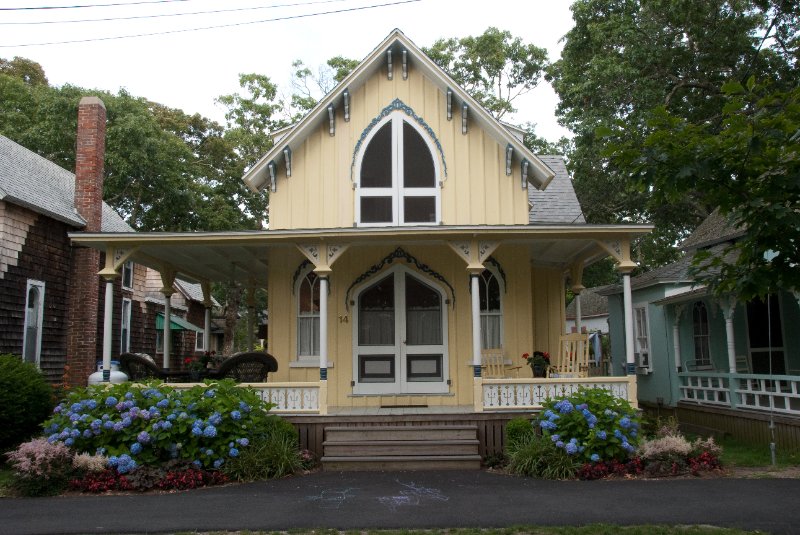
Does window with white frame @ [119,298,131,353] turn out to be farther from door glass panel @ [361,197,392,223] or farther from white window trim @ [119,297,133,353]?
door glass panel @ [361,197,392,223]

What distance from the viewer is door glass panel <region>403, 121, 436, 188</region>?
13070 millimetres

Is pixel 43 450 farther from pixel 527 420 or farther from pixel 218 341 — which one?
pixel 218 341

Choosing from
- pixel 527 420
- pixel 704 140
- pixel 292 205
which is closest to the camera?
pixel 704 140

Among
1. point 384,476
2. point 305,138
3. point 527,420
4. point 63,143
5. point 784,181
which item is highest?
point 63,143

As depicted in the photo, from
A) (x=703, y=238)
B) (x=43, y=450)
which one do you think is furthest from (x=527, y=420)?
(x=703, y=238)

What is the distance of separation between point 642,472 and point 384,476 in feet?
11.4

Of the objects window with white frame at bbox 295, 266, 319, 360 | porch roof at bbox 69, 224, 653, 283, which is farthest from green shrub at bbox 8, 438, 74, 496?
window with white frame at bbox 295, 266, 319, 360

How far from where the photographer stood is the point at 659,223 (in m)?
27.7

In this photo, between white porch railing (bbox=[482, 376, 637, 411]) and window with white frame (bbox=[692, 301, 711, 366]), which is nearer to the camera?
white porch railing (bbox=[482, 376, 637, 411])

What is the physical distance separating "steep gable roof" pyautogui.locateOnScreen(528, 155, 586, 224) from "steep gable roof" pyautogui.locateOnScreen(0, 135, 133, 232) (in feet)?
34.6

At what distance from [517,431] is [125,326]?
14682 millimetres

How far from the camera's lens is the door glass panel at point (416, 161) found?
13.1m

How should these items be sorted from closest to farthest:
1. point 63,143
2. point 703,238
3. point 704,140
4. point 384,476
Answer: point 704,140 → point 384,476 → point 703,238 → point 63,143

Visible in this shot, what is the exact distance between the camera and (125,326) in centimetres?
2102
